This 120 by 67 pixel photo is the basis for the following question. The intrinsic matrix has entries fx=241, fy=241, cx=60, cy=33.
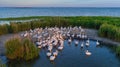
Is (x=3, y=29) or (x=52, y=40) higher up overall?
(x=52, y=40)

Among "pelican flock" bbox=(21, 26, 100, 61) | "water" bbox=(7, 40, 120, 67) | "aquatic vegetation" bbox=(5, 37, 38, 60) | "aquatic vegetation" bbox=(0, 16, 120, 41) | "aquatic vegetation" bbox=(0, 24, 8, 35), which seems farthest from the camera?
"aquatic vegetation" bbox=(0, 24, 8, 35)

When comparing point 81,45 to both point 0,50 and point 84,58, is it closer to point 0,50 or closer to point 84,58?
point 84,58

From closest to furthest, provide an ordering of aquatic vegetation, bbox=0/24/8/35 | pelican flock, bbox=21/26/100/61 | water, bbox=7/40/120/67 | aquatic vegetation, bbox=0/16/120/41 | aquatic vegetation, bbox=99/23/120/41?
water, bbox=7/40/120/67 → pelican flock, bbox=21/26/100/61 → aquatic vegetation, bbox=99/23/120/41 → aquatic vegetation, bbox=0/16/120/41 → aquatic vegetation, bbox=0/24/8/35

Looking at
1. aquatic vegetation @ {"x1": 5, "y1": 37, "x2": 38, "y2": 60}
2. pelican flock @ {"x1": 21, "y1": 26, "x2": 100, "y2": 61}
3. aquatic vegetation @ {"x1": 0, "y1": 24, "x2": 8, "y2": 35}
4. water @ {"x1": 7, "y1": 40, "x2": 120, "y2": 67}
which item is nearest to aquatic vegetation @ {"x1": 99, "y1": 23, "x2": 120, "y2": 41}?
pelican flock @ {"x1": 21, "y1": 26, "x2": 100, "y2": 61}

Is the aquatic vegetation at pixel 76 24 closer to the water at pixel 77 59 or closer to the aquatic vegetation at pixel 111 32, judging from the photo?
the aquatic vegetation at pixel 111 32

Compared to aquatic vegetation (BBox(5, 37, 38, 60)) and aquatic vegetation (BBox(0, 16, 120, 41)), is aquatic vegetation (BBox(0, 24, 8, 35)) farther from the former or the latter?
aquatic vegetation (BBox(5, 37, 38, 60))

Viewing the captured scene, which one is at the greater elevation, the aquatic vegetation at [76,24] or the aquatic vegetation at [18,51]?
the aquatic vegetation at [18,51]

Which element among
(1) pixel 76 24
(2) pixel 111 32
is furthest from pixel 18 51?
(1) pixel 76 24

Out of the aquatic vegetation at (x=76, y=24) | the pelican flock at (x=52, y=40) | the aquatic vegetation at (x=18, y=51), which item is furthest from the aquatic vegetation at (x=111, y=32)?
the aquatic vegetation at (x=18, y=51)

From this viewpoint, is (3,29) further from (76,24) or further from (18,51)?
(76,24)
